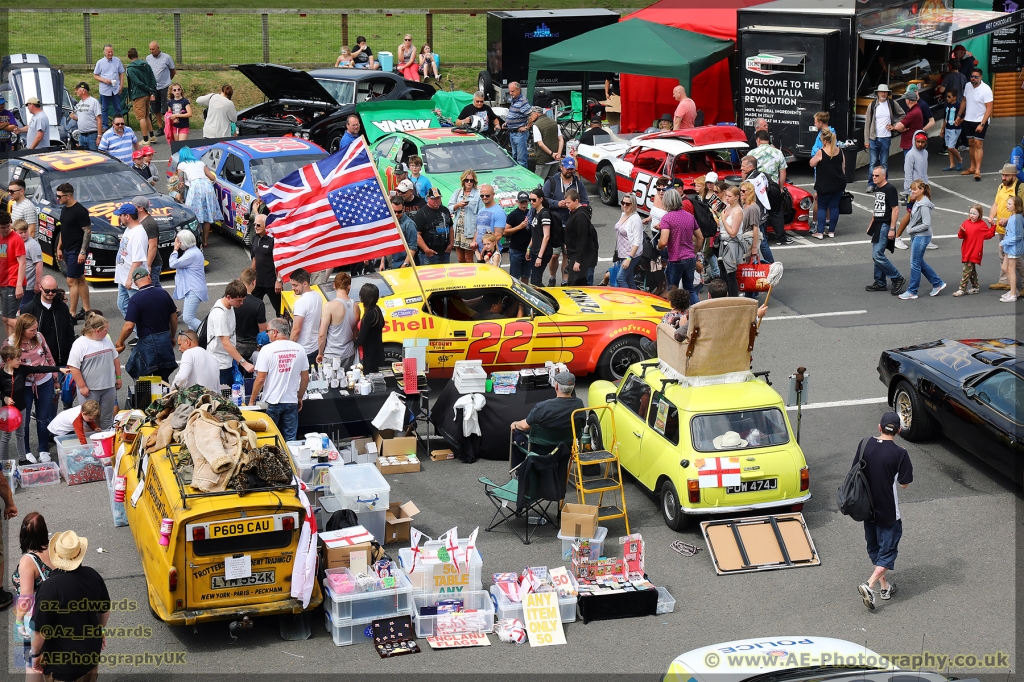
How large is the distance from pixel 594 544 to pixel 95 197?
465 inches

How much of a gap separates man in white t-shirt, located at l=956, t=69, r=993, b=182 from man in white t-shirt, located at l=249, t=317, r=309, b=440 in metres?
17.2

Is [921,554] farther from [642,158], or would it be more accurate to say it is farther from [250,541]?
[642,158]

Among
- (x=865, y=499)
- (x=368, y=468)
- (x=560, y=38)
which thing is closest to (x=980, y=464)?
(x=865, y=499)

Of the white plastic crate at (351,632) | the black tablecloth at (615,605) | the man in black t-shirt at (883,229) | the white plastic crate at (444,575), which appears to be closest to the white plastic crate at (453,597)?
the white plastic crate at (444,575)

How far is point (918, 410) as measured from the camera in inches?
526

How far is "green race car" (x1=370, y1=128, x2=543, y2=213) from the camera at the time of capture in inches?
790

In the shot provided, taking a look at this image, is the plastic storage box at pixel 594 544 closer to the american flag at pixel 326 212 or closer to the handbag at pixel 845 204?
the american flag at pixel 326 212

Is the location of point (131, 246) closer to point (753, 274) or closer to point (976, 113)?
point (753, 274)

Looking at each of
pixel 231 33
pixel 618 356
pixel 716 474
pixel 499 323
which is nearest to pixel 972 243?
pixel 618 356

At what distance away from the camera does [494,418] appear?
1305 cm

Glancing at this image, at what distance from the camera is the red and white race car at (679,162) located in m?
20.9

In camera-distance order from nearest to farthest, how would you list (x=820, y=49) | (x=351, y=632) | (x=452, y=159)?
(x=351, y=632) → (x=452, y=159) → (x=820, y=49)

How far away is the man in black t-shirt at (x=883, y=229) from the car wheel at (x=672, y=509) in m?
7.97

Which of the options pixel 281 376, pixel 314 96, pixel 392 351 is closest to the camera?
pixel 281 376
